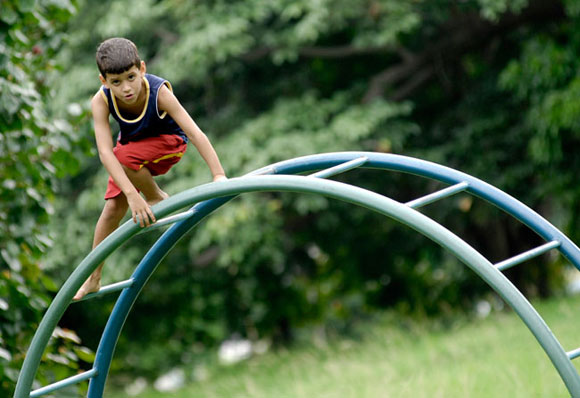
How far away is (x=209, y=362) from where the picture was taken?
10250mm

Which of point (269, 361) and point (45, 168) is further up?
point (269, 361)

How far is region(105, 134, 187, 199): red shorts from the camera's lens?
10.2 feet

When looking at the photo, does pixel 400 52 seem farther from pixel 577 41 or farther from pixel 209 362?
pixel 209 362

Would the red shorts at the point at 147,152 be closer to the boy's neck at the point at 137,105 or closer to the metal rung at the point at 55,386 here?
the boy's neck at the point at 137,105

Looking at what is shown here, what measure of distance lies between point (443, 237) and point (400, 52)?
6.33 meters

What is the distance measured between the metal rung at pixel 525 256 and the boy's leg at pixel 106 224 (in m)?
1.45

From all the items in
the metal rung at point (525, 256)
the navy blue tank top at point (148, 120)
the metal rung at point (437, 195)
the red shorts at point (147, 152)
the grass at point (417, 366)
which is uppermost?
the grass at point (417, 366)

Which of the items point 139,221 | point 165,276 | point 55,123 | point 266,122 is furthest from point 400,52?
point 139,221

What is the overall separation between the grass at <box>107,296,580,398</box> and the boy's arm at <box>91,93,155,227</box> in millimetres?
3413

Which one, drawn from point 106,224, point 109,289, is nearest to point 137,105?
point 106,224

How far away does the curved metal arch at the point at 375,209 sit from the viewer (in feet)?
8.71

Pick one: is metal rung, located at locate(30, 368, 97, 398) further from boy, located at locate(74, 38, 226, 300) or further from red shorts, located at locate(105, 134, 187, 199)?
red shorts, located at locate(105, 134, 187, 199)

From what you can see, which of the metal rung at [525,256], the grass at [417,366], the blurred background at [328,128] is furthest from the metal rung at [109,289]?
the grass at [417,366]

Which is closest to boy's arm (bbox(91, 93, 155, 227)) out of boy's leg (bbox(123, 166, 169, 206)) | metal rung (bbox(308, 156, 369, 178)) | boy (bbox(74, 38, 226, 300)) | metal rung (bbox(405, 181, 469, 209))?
boy (bbox(74, 38, 226, 300))
